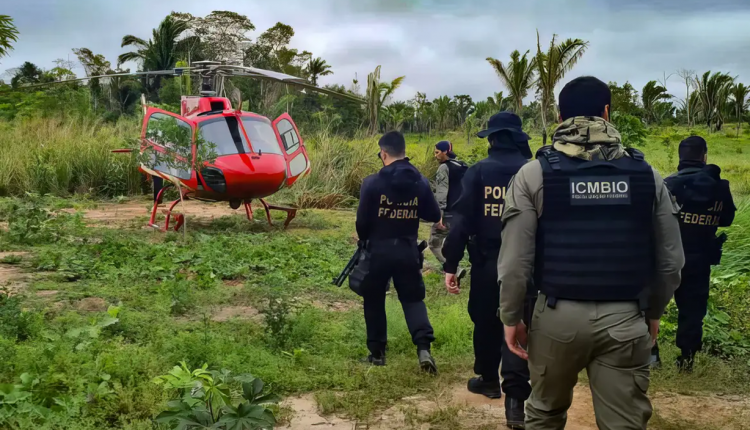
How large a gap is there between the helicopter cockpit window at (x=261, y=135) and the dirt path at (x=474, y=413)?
22.7 ft

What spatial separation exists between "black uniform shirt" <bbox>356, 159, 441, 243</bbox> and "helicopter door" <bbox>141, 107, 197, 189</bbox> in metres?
6.00

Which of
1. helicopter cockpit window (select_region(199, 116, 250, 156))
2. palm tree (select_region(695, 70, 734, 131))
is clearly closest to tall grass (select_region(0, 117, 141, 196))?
helicopter cockpit window (select_region(199, 116, 250, 156))

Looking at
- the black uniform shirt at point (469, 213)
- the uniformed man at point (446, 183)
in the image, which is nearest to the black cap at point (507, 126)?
the black uniform shirt at point (469, 213)

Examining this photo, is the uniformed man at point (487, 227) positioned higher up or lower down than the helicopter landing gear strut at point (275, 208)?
higher up

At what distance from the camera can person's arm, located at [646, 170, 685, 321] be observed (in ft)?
8.20

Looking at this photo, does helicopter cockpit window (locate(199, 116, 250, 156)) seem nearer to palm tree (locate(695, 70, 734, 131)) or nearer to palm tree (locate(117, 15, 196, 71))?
palm tree (locate(117, 15, 196, 71))

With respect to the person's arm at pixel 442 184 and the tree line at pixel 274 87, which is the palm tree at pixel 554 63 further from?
the person's arm at pixel 442 184

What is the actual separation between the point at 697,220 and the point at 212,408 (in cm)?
352

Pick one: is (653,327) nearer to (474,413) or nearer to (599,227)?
(599,227)

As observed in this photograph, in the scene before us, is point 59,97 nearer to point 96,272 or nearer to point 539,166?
point 96,272

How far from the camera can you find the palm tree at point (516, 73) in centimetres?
2408

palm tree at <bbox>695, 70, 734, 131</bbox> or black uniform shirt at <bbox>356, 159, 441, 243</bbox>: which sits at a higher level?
palm tree at <bbox>695, 70, 734, 131</bbox>

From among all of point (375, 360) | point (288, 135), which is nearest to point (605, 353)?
point (375, 360)

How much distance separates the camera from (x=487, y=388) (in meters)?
4.19
